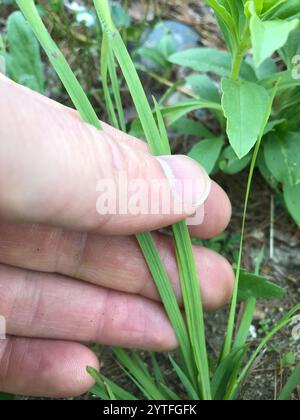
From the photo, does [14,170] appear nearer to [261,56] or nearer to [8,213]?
[8,213]

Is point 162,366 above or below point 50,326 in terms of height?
below

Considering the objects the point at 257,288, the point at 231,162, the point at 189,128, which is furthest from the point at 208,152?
the point at 257,288

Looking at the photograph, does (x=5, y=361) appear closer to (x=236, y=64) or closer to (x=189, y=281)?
(x=189, y=281)

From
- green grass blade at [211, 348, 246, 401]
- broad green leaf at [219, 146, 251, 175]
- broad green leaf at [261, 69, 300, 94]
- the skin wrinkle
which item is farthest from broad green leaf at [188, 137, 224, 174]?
the skin wrinkle

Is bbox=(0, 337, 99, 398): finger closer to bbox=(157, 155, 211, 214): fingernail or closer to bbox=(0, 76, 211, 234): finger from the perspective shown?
bbox=(0, 76, 211, 234): finger
